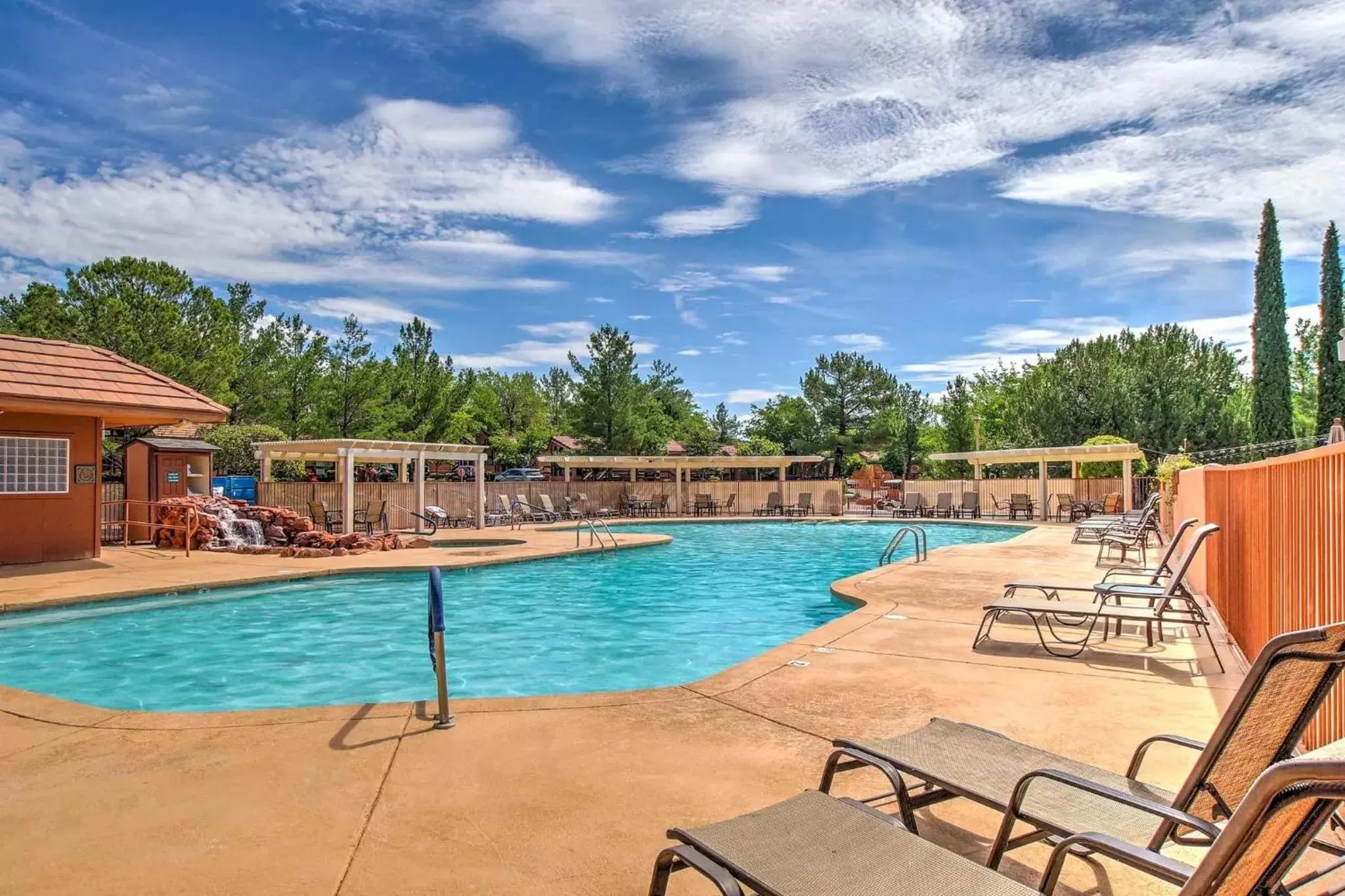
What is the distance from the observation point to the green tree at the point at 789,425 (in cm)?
4603

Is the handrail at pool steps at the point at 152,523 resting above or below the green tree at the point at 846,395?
below

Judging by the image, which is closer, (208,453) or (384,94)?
(384,94)

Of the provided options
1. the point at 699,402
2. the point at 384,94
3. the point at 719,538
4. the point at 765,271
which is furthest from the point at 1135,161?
the point at 699,402

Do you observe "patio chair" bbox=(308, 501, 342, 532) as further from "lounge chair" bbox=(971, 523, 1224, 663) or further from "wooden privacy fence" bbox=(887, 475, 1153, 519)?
"wooden privacy fence" bbox=(887, 475, 1153, 519)

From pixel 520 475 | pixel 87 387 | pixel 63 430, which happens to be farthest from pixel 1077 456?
pixel 520 475

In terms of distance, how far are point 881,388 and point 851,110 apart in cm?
3244

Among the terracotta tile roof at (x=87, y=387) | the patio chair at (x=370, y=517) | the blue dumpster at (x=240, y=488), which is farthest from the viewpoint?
the blue dumpster at (x=240, y=488)

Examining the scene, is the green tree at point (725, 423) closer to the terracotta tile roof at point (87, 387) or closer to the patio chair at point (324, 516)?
the patio chair at point (324, 516)

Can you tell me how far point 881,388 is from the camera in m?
45.4

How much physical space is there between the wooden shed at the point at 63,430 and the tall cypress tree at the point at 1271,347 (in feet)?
117

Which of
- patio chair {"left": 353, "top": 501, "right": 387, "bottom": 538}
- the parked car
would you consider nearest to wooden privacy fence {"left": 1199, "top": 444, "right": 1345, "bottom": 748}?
patio chair {"left": 353, "top": 501, "right": 387, "bottom": 538}

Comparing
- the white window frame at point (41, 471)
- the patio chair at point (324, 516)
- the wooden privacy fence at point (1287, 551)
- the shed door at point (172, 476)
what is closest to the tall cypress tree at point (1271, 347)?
the wooden privacy fence at point (1287, 551)

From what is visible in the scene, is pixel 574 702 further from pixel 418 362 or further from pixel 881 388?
pixel 881 388

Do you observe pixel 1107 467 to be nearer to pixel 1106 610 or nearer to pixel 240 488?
pixel 1106 610
